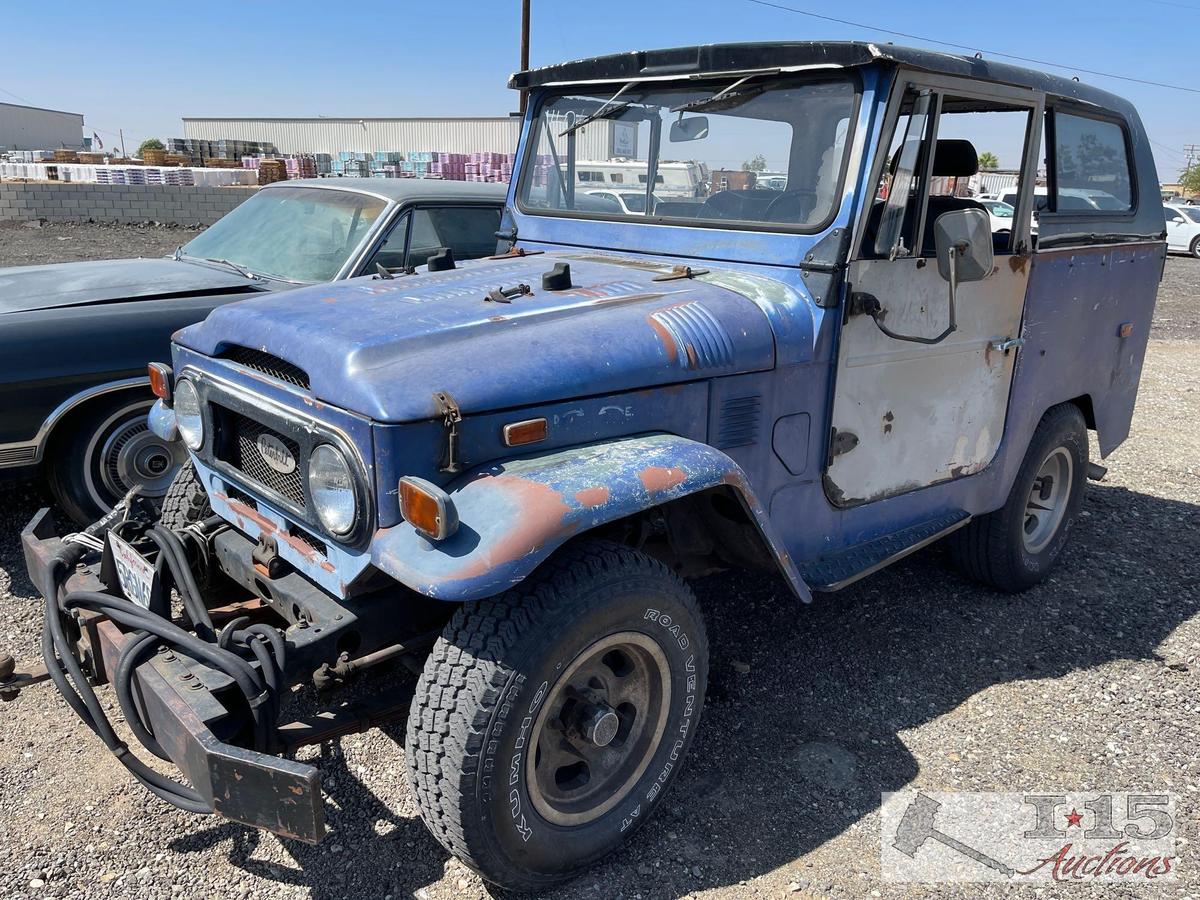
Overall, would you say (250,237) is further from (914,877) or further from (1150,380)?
(1150,380)

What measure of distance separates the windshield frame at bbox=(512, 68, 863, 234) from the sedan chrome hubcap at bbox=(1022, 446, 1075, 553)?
2262 mm

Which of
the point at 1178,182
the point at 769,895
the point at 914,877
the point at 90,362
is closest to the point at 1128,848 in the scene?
the point at 914,877

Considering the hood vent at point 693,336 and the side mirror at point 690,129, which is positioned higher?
the side mirror at point 690,129

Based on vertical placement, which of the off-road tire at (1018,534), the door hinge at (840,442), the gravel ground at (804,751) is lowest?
the gravel ground at (804,751)

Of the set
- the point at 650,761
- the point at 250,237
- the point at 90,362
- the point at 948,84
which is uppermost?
the point at 948,84

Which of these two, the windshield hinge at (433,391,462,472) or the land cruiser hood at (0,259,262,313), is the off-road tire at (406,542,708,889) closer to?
the windshield hinge at (433,391,462,472)

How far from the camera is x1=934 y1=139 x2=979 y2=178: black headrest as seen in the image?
3.87 m

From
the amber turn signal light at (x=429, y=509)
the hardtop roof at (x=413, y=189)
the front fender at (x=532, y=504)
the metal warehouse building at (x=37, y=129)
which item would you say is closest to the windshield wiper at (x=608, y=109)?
the hardtop roof at (x=413, y=189)

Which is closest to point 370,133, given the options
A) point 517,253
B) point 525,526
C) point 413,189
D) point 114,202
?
point 114,202

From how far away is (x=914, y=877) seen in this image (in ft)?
8.73

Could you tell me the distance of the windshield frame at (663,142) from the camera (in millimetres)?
2986

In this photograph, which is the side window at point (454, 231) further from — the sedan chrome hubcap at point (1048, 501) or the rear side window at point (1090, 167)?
the sedan chrome hubcap at point (1048, 501)

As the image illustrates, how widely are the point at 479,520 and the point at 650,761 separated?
1.00m

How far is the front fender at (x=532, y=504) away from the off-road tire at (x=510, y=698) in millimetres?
202
